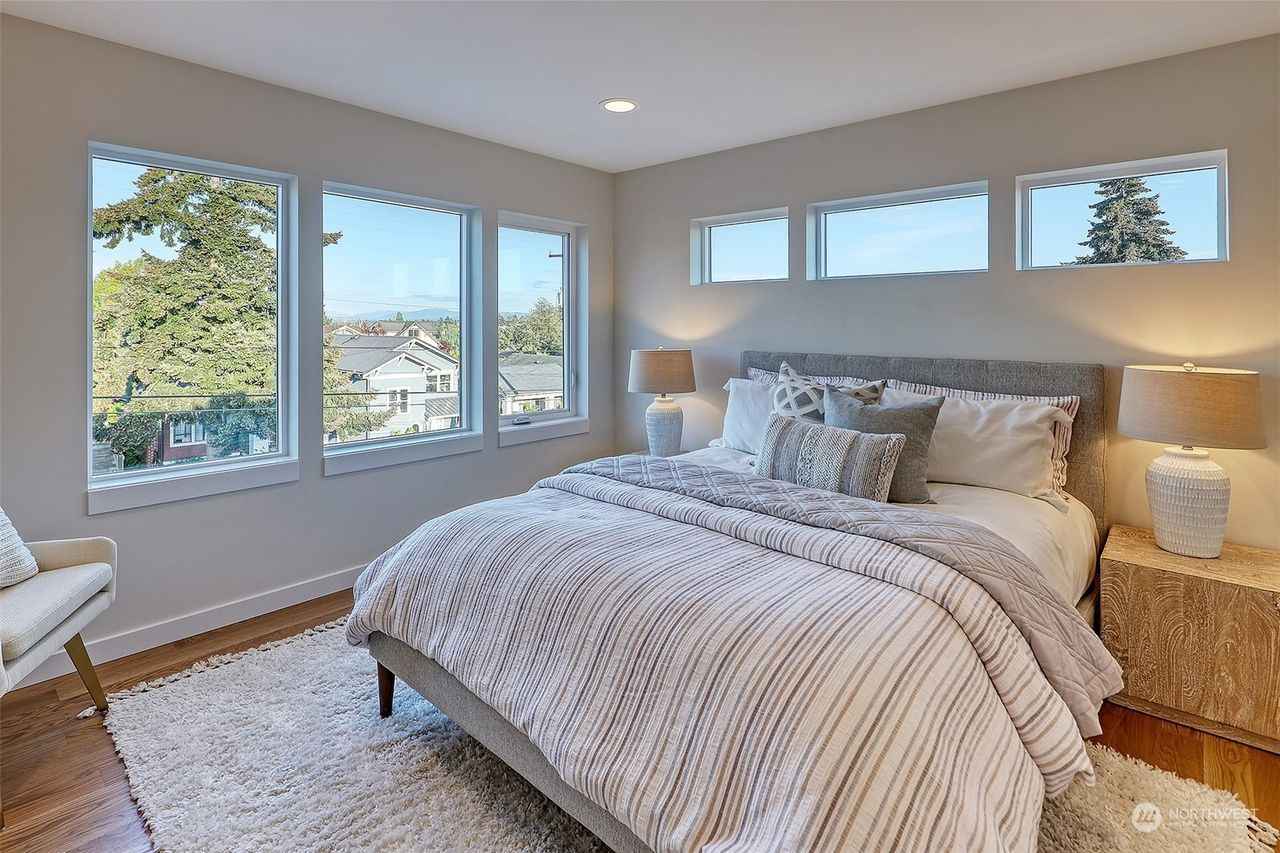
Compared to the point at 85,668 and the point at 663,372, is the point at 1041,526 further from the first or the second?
the point at 85,668

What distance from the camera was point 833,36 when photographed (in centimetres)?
244

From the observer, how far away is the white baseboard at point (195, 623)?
99.9 inches

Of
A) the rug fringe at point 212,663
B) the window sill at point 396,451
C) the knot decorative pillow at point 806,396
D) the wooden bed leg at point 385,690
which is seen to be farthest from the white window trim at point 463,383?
the knot decorative pillow at point 806,396

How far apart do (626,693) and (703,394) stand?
9.55ft

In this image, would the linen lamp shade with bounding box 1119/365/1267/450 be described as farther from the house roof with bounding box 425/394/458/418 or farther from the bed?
the house roof with bounding box 425/394/458/418

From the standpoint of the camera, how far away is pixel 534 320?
14.1 ft

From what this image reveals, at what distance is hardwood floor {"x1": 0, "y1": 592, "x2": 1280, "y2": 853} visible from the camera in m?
1.73

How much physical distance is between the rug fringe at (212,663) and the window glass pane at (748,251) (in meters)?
2.88

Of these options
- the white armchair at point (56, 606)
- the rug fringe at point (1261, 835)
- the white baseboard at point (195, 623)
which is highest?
the white armchair at point (56, 606)

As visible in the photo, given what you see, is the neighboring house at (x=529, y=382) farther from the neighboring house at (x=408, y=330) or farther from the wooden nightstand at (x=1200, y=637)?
the wooden nightstand at (x=1200, y=637)

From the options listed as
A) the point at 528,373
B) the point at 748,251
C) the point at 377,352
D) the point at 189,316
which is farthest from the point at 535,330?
the point at 189,316

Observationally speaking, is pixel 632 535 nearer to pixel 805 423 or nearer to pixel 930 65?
pixel 805 423

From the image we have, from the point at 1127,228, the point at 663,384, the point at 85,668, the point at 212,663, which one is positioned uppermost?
the point at 1127,228

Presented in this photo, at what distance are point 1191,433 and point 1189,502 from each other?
245mm
